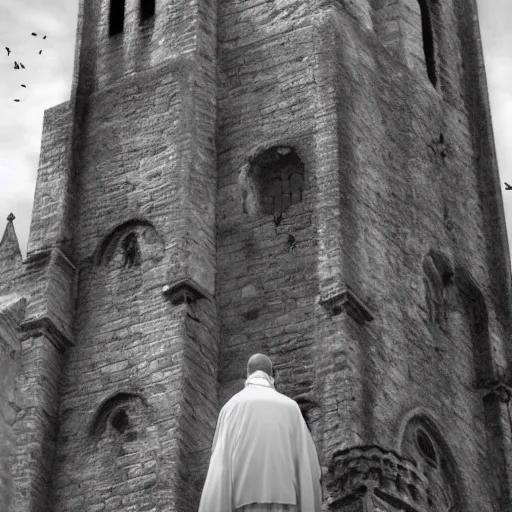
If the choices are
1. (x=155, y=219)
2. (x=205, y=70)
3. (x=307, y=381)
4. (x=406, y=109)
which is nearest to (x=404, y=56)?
(x=406, y=109)

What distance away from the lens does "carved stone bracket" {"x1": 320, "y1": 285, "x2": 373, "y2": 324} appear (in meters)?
26.7

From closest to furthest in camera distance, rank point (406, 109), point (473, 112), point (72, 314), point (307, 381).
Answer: point (307, 381) < point (72, 314) < point (406, 109) < point (473, 112)

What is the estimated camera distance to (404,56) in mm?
31797

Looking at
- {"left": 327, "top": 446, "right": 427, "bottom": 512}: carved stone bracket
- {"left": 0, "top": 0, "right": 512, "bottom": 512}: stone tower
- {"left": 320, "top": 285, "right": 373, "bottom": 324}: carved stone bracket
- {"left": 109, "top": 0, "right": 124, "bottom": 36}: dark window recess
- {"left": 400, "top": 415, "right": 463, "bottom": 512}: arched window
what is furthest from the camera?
{"left": 109, "top": 0, "right": 124, "bottom": 36}: dark window recess

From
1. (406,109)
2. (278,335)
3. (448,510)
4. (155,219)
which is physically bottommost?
(448,510)

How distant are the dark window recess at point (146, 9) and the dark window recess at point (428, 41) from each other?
4279 millimetres

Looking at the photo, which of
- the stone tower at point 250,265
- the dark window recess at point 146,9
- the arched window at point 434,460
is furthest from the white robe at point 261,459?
the dark window recess at point 146,9

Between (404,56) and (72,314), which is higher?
(404,56)

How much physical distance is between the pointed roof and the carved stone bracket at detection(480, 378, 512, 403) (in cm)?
653

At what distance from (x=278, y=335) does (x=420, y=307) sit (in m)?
2.46

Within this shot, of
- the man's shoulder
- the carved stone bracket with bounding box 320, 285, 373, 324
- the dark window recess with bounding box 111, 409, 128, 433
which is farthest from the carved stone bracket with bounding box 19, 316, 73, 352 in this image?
the man's shoulder

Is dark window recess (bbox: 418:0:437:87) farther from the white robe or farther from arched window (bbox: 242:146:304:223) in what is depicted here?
the white robe

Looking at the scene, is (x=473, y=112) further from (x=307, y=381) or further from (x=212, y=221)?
(x=307, y=381)

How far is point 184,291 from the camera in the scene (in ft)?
90.3
